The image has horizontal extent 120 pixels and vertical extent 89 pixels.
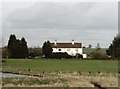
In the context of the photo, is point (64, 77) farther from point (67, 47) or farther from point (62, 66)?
point (67, 47)

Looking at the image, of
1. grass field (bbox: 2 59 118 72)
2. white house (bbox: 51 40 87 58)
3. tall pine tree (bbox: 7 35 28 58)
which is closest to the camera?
grass field (bbox: 2 59 118 72)

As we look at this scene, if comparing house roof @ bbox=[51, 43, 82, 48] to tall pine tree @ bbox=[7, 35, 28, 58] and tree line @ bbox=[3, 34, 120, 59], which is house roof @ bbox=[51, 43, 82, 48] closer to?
tree line @ bbox=[3, 34, 120, 59]

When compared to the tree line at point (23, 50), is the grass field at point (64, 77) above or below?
below

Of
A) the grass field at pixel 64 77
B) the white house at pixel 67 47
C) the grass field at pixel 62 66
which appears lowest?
the grass field at pixel 64 77

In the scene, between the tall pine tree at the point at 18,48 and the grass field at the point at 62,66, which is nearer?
the grass field at the point at 62,66

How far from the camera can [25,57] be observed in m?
107

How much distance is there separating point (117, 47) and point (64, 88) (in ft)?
263

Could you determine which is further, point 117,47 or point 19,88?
point 117,47

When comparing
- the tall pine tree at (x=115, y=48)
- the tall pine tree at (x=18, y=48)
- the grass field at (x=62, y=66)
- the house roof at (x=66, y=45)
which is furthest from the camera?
the house roof at (x=66, y=45)

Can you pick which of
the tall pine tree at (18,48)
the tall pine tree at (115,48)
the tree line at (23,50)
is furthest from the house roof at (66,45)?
the tall pine tree at (18,48)

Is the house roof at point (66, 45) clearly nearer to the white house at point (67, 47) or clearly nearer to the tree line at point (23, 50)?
the white house at point (67, 47)

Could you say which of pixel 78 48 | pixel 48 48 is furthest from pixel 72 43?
pixel 48 48

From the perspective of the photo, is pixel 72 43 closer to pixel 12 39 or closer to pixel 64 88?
pixel 12 39

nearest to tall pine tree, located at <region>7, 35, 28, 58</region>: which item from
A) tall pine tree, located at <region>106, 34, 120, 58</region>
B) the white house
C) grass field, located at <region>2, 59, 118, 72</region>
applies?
tall pine tree, located at <region>106, 34, 120, 58</region>
